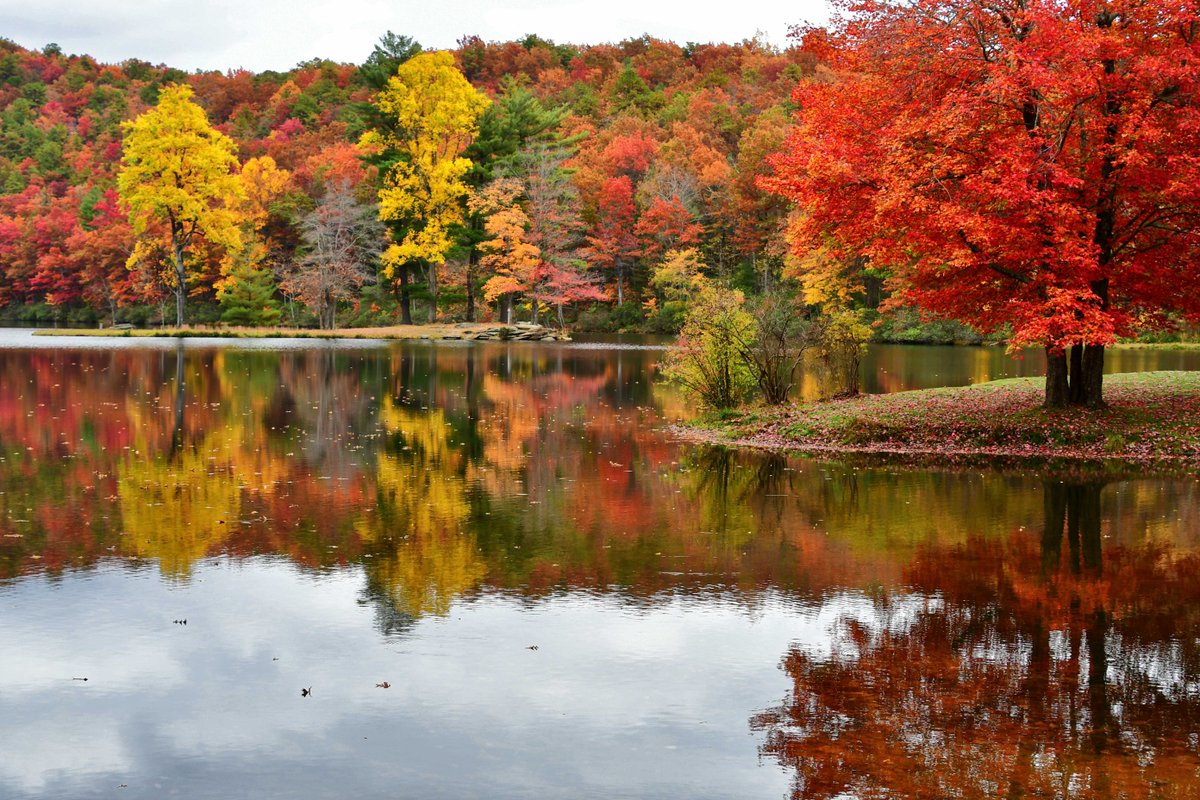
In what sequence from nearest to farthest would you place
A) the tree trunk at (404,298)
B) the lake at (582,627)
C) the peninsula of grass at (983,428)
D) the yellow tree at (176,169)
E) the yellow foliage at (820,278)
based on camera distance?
the lake at (582,627), the peninsula of grass at (983,428), the yellow tree at (176,169), the yellow foliage at (820,278), the tree trunk at (404,298)

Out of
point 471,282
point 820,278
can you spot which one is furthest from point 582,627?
point 471,282

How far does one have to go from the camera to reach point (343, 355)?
42875 millimetres

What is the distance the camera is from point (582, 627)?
27.2 ft

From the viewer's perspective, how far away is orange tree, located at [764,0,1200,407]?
15.9 metres

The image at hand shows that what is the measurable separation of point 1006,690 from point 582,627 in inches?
125

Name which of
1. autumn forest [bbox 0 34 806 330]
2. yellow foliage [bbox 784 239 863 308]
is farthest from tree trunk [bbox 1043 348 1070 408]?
autumn forest [bbox 0 34 806 330]

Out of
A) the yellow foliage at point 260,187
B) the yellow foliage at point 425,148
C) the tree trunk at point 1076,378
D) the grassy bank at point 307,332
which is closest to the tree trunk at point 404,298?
the yellow foliage at point 425,148

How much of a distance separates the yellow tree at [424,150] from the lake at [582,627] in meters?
42.6

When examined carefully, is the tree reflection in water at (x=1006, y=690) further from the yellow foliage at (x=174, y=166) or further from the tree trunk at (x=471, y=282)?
the yellow foliage at (x=174, y=166)

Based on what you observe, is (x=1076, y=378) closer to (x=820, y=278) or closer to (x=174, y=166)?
(x=820, y=278)

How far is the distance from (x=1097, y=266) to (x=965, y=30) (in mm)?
4419

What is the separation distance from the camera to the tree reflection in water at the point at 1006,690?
579cm

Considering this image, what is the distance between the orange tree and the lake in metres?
3.79

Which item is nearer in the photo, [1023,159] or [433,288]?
[1023,159]
